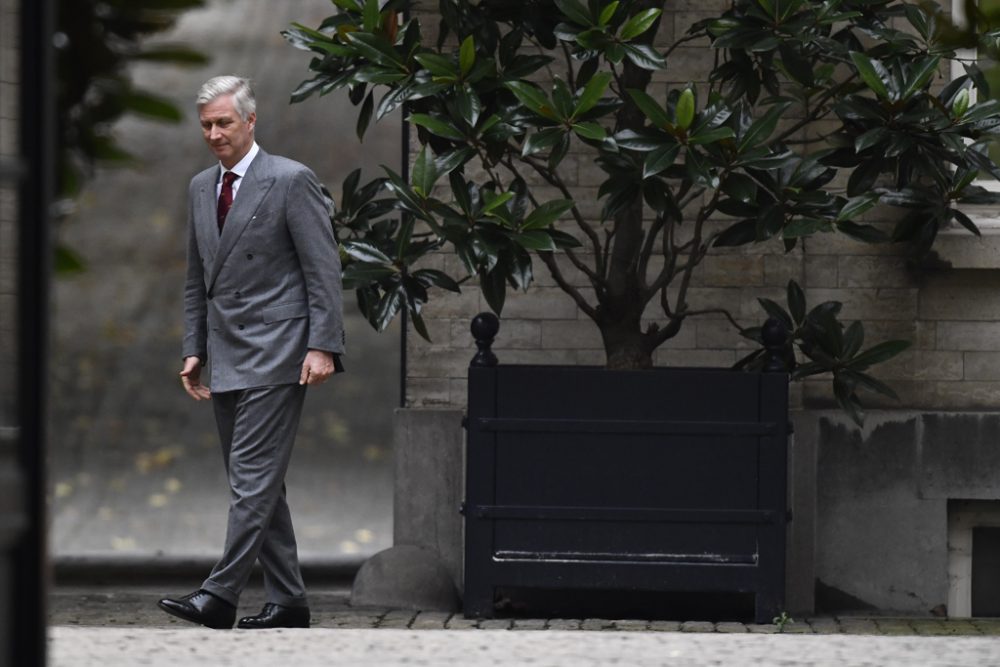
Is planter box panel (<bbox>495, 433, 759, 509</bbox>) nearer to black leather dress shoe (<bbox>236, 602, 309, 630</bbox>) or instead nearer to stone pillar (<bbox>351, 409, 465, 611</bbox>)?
stone pillar (<bbox>351, 409, 465, 611</bbox>)

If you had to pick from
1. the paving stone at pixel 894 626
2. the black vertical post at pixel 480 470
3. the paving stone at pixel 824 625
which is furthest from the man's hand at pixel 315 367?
the paving stone at pixel 894 626

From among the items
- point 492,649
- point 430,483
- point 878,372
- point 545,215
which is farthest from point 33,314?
point 878,372

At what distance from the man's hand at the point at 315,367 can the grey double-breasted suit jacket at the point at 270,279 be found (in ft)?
0.09

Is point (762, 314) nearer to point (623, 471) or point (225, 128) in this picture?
point (623, 471)

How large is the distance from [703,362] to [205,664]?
429cm

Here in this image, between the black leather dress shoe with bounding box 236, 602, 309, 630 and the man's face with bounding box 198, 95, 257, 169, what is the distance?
56.6 inches

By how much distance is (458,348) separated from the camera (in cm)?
718

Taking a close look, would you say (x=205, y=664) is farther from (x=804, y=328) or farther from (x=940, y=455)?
(x=940, y=455)

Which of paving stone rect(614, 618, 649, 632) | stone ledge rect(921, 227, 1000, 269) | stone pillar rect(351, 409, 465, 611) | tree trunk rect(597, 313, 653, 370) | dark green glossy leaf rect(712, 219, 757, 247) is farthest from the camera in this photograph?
stone pillar rect(351, 409, 465, 611)

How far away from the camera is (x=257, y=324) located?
18.0 ft

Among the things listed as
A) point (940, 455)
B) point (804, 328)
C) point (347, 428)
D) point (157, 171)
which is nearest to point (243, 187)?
point (804, 328)

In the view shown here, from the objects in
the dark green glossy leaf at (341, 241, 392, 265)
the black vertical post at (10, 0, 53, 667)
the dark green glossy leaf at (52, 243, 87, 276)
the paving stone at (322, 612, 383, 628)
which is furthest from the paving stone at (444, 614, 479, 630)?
the dark green glossy leaf at (52, 243, 87, 276)

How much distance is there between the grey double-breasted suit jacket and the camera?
5.45 meters

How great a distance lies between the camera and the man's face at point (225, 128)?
546cm
